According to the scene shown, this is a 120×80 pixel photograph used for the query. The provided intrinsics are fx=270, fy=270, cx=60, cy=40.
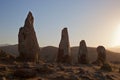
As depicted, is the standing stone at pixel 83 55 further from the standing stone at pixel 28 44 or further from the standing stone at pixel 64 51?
the standing stone at pixel 28 44

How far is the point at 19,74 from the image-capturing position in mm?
23844

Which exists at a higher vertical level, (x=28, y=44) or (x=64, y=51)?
(x=28, y=44)

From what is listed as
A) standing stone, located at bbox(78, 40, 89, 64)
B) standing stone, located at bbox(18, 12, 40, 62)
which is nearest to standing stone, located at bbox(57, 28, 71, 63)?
standing stone, located at bbox(78, 40, 89, 64)

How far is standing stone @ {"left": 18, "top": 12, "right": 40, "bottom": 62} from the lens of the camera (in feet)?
119

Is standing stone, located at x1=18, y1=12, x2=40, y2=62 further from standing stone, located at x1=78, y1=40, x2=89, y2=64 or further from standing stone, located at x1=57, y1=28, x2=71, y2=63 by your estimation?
standing stone, located at x1=78, y1=40, x2=89, y2=64

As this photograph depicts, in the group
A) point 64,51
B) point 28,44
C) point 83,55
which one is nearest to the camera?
point 28,44

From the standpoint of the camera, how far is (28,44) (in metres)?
36.4

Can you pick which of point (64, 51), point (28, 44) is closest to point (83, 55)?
point (64, 51)

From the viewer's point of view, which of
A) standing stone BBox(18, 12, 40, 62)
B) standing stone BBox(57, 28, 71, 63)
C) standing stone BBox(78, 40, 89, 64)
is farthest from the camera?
standing stone BBox(78, 40, 89, 64)

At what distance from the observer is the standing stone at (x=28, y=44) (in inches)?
1430

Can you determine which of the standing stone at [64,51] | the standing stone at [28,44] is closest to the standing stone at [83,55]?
the standing stone at [64,51]

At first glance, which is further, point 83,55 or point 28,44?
point 83,55

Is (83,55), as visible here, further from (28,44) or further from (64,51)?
(28,44)

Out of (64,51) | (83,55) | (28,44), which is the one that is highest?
(28,44)
